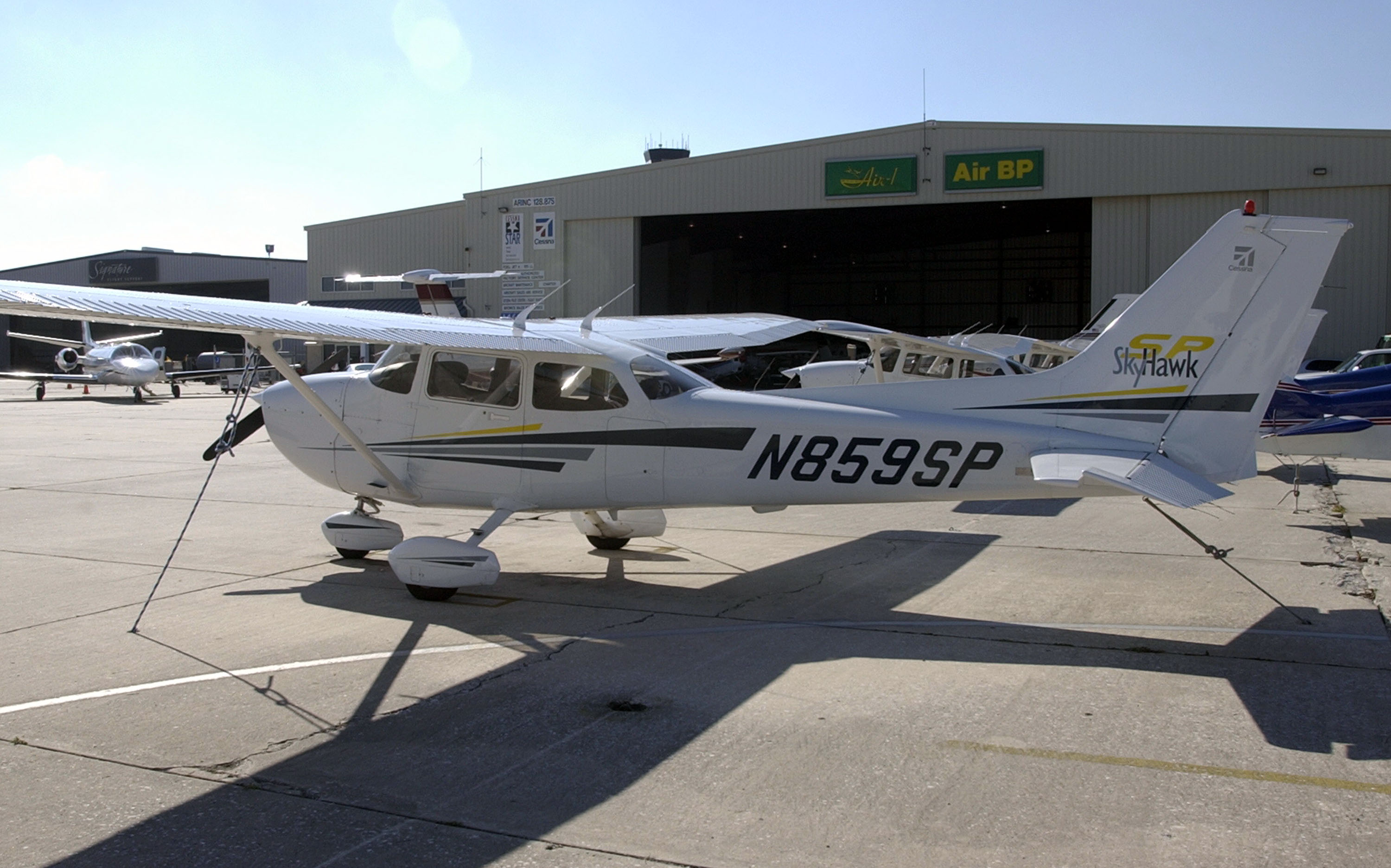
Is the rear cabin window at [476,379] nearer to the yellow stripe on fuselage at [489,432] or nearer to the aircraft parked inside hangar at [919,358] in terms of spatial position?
the yellow stripe on fuselage at [489,432]

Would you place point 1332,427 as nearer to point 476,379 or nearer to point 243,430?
point 476,379

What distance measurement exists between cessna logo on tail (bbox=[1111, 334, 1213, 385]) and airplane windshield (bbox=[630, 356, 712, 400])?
2.95 metres

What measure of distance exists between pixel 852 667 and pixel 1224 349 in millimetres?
3286

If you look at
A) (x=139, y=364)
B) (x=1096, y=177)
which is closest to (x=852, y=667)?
(x=1096, y=177)

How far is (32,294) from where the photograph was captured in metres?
5.79

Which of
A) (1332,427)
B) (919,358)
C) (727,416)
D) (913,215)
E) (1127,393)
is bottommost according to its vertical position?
(1332,427)

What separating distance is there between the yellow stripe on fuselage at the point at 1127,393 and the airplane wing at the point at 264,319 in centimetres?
336

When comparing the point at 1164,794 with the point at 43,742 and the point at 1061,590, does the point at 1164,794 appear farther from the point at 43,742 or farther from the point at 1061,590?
the point at 43,742

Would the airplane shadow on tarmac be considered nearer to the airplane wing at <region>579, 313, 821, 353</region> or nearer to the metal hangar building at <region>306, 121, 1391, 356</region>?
the airplane wing at <region>579, 313, 821, 353</region>

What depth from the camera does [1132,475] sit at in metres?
6.16

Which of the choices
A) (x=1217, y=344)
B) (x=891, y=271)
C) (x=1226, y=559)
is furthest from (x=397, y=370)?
(x=891, y=271)
